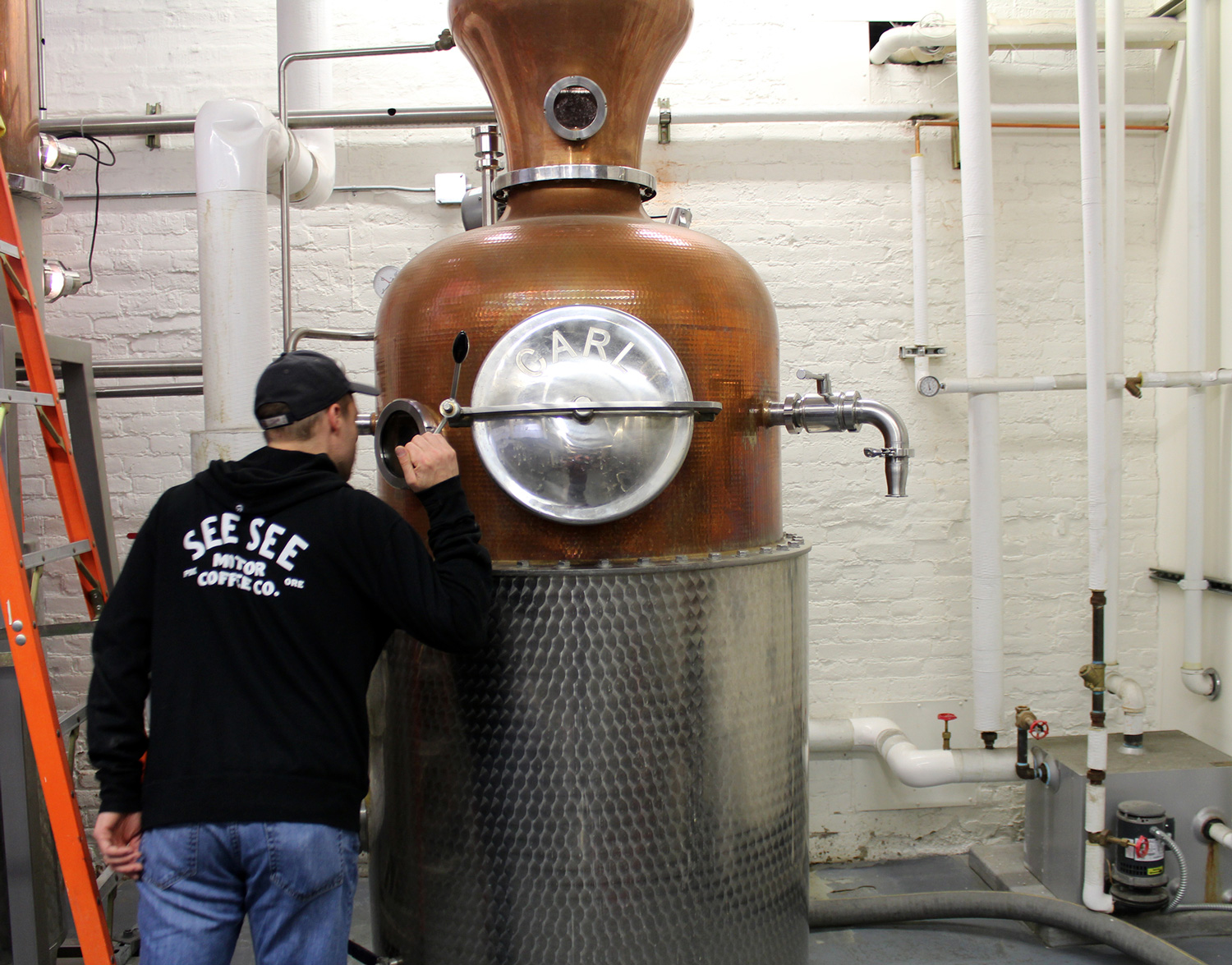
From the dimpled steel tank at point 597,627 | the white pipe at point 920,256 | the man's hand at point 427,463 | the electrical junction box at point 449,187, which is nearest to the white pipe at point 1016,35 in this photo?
the white pipe at point 920,256

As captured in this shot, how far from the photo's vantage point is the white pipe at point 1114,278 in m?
2.67

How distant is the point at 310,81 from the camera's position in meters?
2.72

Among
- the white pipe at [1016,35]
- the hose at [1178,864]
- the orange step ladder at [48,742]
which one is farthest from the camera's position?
the white pipe at [1016,35]

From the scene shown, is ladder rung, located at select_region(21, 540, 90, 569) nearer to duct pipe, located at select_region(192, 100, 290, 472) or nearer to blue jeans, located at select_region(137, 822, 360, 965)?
duct pipe, located at select_region(192, 100, 290, 472)

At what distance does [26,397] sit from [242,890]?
106 cm

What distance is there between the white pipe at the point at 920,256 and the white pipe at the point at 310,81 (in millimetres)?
1725

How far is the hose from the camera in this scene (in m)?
2.34

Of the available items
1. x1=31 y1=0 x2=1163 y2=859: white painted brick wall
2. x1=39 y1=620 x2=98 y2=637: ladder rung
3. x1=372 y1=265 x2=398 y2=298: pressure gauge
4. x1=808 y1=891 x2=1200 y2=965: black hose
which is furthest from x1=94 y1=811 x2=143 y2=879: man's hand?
x1=31 y1=0 x2=1163 y2=859: white painted brick wall

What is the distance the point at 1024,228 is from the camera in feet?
9.95

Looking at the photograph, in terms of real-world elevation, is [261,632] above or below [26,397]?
below

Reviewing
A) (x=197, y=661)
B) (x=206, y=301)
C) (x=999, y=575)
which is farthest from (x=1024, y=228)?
(x=197, y=661)

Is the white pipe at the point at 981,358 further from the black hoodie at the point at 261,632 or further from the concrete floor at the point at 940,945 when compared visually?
the black hoodie at the point at 261,632

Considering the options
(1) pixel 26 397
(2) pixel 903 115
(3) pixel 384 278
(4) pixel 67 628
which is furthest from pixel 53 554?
(2) pixel 903 115

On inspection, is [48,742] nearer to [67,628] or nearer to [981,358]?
[67,628]
